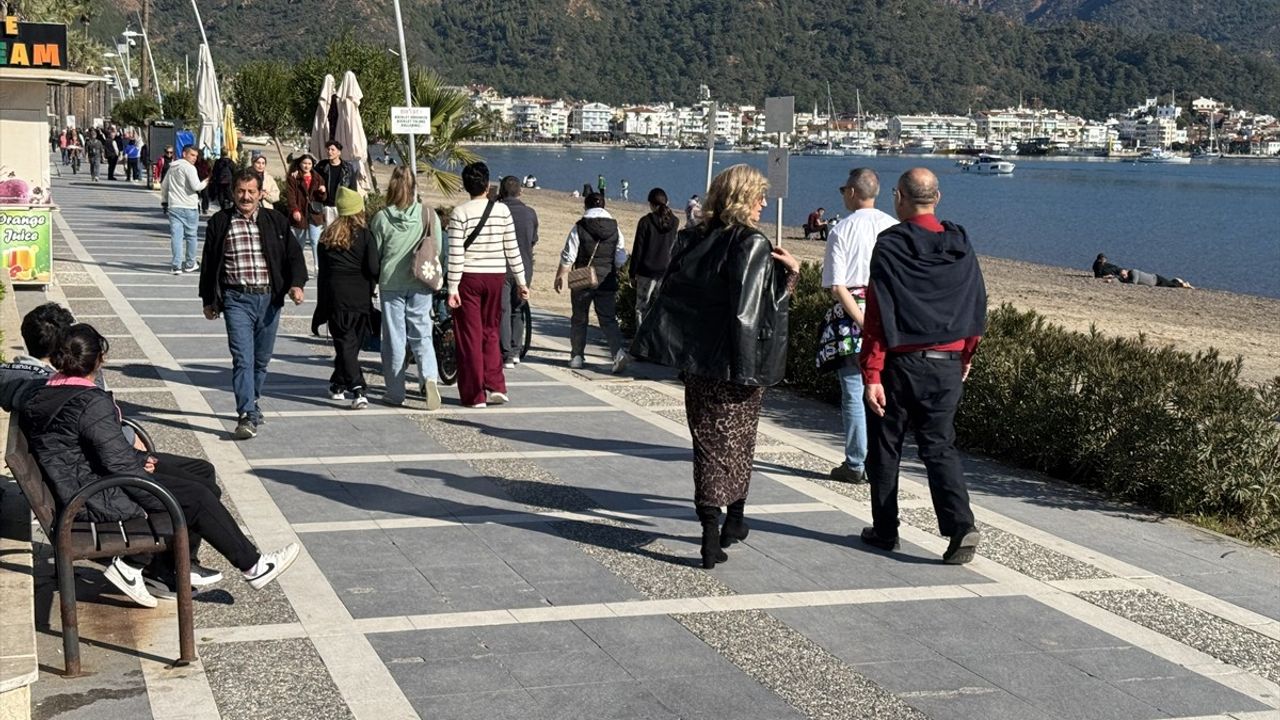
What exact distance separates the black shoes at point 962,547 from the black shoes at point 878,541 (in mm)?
281

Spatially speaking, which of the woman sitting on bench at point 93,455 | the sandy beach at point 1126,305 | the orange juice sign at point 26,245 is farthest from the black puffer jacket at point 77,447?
the sandy beach at point 1126,305

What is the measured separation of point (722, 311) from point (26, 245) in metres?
11.8

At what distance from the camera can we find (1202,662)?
5.47m

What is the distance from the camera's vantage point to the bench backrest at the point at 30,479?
5.11 meters

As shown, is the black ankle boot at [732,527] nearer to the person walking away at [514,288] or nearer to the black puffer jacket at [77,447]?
the black puffer jacket at [77,447]

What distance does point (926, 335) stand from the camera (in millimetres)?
6426

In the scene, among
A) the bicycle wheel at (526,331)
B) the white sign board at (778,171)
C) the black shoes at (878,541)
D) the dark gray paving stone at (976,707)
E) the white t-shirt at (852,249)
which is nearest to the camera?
the dark gray paving stone at (976,707)

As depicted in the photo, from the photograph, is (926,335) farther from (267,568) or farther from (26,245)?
(26,245)

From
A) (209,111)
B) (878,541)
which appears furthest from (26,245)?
(209,111)

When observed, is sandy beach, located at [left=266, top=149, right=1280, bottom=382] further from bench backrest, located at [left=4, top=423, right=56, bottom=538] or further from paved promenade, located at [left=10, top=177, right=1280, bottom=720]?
bench backrest, located at [left=4, top=423, right=56, bottom=538]

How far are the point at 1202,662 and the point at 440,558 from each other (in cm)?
316

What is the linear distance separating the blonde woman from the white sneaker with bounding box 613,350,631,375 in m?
2.41

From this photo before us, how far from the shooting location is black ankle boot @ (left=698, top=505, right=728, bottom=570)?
640 centimetres

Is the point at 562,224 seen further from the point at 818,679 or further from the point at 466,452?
the point at 818,679
